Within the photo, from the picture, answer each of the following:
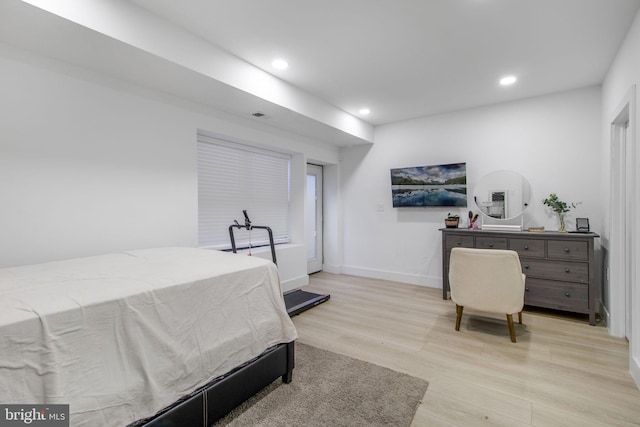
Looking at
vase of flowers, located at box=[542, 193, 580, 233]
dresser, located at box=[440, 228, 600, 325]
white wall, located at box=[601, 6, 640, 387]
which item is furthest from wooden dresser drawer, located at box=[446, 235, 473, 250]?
white wall, located at box=[601, 6, 640, 387]

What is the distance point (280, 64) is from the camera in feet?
9.73

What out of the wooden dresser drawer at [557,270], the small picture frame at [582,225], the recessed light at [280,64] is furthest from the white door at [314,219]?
the small picture frame at [582,225]

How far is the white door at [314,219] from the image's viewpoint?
5.50 metres

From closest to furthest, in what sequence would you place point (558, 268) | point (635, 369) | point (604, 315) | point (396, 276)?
point (635, 369) → point (604, 315) → point (558, 268) → point (396, 276)

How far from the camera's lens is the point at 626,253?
9.02 feet

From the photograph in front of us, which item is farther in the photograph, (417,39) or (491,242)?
(491,242)

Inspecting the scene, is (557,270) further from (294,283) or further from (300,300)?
(294,283)

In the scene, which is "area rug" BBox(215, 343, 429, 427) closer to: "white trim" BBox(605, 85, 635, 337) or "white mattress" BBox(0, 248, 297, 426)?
"white mattress" BBox(0, 248, 297, 426)

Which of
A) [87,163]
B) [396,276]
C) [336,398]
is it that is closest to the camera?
[336,398]

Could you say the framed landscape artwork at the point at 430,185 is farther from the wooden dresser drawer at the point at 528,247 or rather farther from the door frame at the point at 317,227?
the door frame at the point at 317,227

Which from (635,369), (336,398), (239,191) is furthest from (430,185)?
(336,398)

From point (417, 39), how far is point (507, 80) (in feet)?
4.95

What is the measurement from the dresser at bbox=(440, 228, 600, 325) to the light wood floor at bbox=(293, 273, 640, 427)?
0.66 ft

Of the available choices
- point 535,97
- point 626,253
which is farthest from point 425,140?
point 626,253
